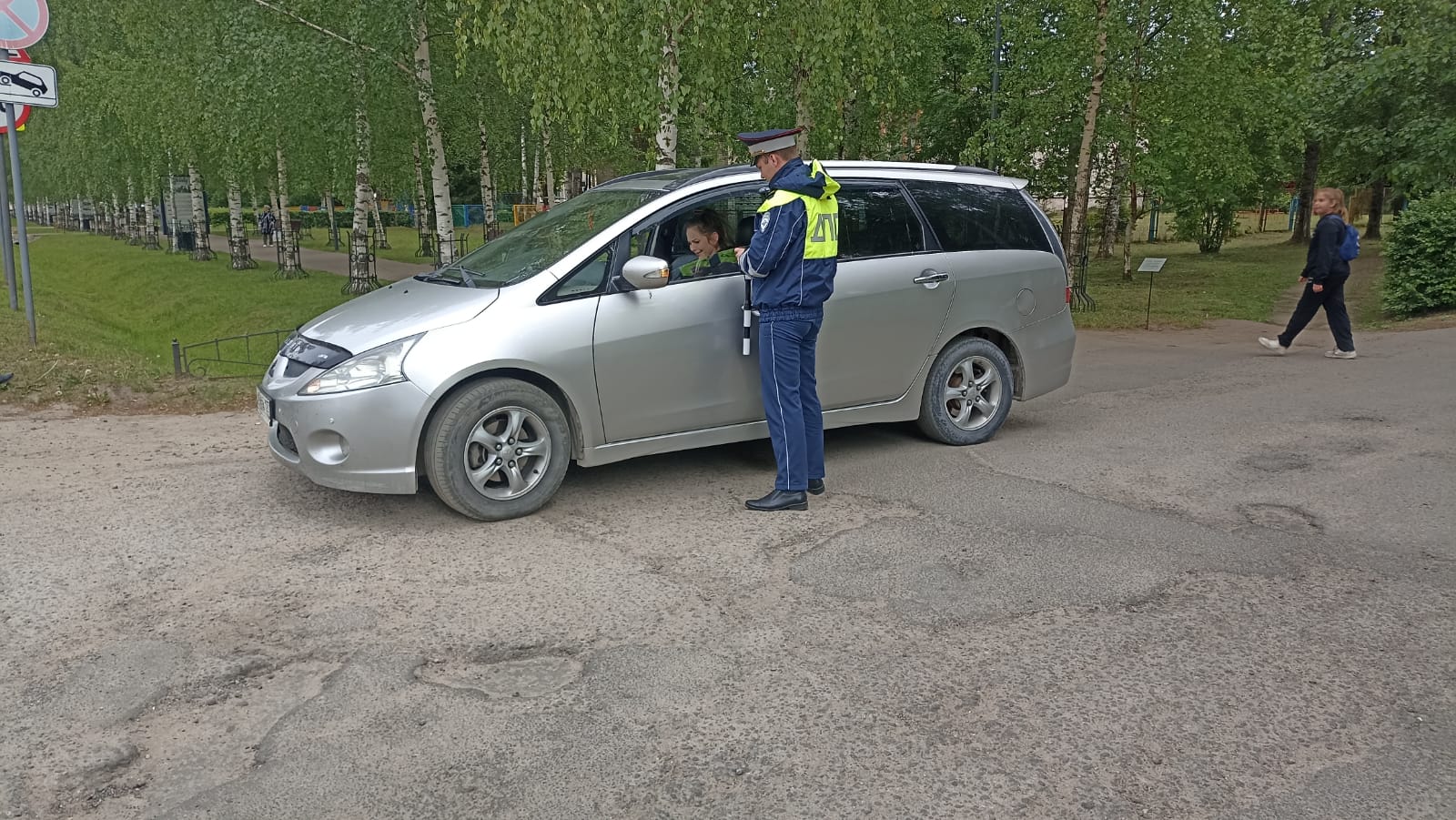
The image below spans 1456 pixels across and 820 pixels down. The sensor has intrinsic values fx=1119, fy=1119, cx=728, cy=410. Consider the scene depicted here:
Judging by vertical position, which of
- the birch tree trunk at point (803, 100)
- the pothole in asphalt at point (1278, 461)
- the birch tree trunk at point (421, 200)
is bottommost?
the pothole in asphalt at point (1278, 461)

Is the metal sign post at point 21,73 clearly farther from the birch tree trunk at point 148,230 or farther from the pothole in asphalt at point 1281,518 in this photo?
the birch tree trunk at point 148,230

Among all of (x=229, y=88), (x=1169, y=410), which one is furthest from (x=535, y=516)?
(x=229, y=88)

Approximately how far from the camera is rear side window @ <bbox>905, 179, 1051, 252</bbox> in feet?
23.2

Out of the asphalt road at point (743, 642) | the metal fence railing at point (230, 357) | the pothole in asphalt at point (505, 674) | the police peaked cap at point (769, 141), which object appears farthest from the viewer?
the metal fence railing at point (230, 357)

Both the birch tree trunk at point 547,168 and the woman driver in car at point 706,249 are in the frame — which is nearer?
the woman driver in car at point 706,249

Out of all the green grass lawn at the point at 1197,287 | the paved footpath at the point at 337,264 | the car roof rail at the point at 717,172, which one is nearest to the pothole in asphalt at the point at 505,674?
the car roof rail at the point at 717,172

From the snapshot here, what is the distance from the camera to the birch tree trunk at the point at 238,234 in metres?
28.2

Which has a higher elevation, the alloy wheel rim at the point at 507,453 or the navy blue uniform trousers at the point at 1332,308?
the navy blue uniform trousers at the point at 1332,308

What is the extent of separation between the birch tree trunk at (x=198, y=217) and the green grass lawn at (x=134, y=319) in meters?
0.56

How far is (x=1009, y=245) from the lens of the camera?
741 cm

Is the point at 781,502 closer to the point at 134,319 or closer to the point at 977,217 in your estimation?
the point at 977,217

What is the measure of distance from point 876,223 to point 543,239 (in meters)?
2.01

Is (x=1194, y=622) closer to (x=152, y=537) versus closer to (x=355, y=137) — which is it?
(x=152, y=537)

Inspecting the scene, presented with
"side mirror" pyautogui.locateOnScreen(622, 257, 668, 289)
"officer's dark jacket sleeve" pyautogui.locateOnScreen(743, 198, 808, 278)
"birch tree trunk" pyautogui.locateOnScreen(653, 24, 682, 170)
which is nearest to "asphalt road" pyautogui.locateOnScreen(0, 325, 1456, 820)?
"side mirror" pyautogui.locateOnScreen(622, 257, 668, 289)
